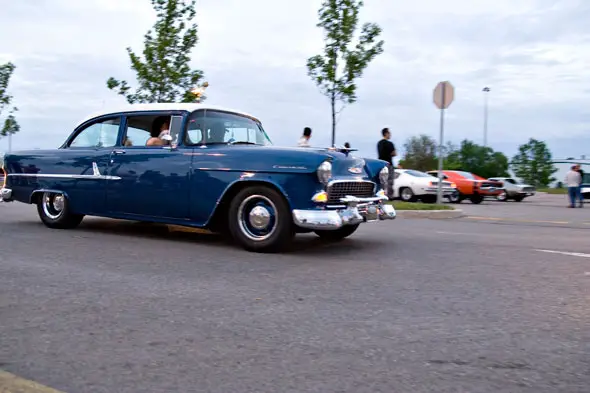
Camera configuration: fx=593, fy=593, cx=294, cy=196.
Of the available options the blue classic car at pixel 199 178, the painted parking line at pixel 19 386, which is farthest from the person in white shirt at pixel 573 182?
the painted parking line at pixel 19 386

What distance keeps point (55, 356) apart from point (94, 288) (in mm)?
1540

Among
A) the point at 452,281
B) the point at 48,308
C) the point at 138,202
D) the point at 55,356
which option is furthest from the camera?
the point at 138,202

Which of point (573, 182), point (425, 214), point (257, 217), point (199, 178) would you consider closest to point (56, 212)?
point (199, 178)

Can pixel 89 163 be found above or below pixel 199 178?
above

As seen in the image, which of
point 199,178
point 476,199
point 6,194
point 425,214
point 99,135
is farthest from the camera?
point 476,199

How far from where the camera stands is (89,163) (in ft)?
25.2

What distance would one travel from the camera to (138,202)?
282 inches

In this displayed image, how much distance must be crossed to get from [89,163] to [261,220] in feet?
8.94

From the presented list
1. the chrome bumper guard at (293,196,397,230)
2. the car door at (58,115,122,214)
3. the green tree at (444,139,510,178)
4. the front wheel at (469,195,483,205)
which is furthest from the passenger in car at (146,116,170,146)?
the green tree at (444,139,510,178)

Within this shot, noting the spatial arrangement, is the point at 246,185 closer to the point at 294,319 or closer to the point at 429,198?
the point at 294,319

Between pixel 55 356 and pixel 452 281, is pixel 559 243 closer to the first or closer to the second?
pixel 452 281

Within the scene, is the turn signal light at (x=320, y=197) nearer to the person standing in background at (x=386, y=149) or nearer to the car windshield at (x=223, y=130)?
the car windshield at (x=223, y=130)

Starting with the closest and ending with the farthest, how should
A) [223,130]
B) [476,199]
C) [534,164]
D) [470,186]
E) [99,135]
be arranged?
[223,130] < [99,135] < [470,186] < [476,199] < [534,164]

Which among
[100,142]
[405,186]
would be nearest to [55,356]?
[100,142]
